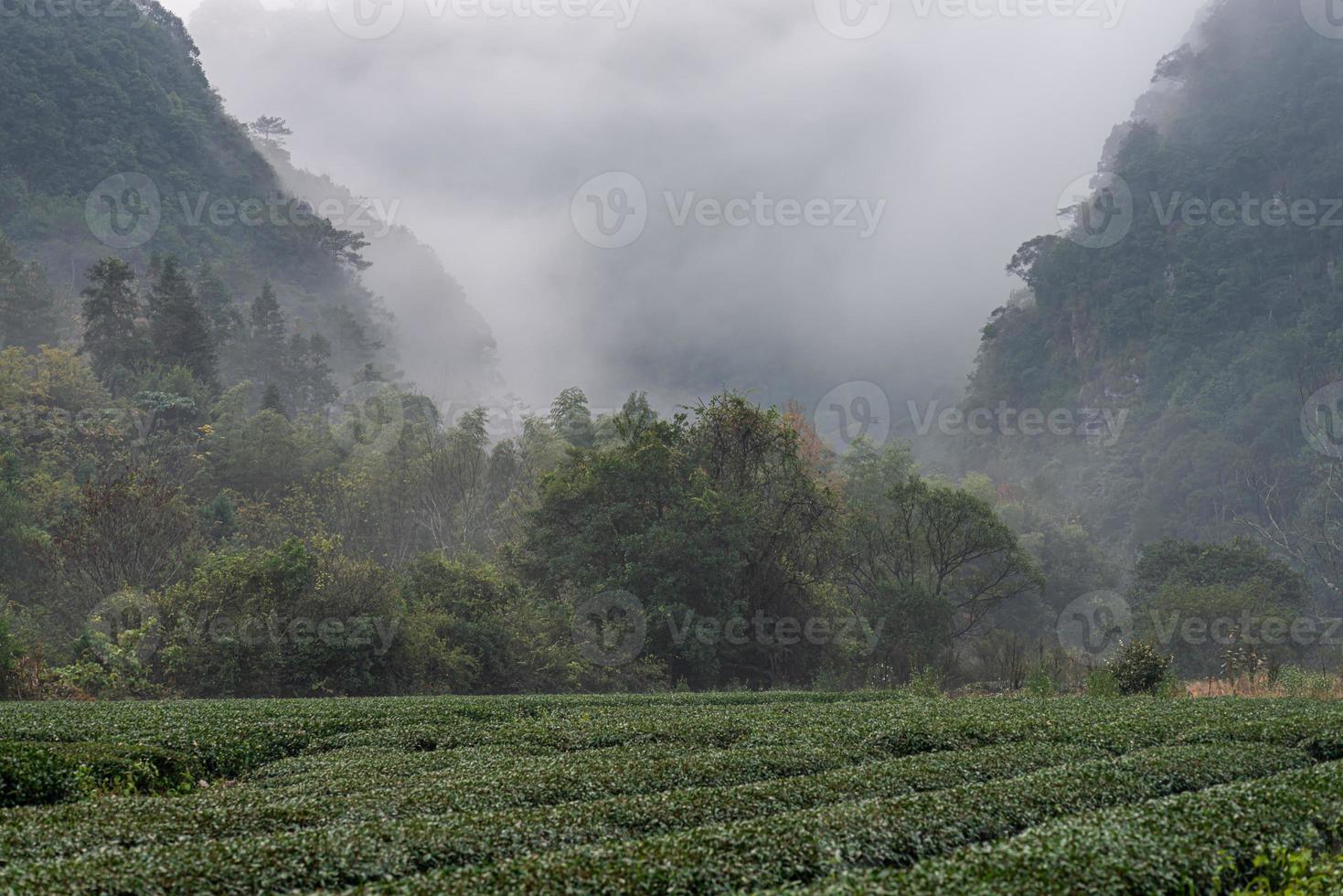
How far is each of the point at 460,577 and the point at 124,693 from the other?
1217 centimetres

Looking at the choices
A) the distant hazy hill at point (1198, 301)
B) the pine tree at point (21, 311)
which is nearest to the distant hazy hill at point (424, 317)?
the pine tree at point (21, 311)

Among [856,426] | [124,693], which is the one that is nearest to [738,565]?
[124,693]

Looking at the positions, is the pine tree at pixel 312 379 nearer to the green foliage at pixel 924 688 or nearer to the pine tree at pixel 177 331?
the pine tree at pixel 177 331

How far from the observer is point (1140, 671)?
93.2ft

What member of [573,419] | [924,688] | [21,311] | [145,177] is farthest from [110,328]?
[924,688]

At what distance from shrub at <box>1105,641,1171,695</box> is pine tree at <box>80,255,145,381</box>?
72.7 m

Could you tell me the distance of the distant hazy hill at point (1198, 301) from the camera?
10531 cm

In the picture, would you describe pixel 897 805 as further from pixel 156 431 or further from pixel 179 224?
pixel 179 224

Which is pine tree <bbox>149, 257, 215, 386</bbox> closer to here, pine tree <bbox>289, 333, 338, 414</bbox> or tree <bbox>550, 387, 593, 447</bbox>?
pine tree <bbox>289, 333, 338, 414</bbox>

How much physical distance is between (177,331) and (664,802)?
258 ft

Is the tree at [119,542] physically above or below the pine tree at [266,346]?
below

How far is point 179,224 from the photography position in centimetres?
13200

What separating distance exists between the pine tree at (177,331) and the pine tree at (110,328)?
1658 millimetres

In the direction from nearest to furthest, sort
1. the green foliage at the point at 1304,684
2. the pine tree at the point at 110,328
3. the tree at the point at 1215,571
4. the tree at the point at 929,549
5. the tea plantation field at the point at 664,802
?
the tea plantation field at the point at 664,802
the green foliage at the point at 1304,684
the tree at the point at 929,549
the tree at the point at 1215,571
the pine tree at the point at 110,328
